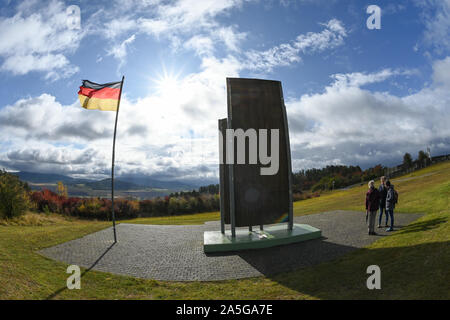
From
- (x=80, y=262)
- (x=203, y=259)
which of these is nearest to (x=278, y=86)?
(x=203, y=259)

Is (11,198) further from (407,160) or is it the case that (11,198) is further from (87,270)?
(407,160)

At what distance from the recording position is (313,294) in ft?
17.8

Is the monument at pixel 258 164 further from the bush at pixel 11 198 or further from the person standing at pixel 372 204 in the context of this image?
the bush at pixel 11 198

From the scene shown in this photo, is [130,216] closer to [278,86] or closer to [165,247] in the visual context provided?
[165,247]

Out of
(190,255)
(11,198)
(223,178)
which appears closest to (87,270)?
(190,255)

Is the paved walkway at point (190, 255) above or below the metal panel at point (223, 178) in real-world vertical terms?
below

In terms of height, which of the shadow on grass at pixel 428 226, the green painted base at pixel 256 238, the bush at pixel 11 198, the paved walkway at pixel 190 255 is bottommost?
the paved walkway at pixel 190 255

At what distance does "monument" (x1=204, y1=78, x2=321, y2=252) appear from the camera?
10.5 meters

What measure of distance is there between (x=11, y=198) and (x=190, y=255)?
14.8m

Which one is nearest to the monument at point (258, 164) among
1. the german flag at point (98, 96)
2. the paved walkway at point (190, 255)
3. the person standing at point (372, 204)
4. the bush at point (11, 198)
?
the paved walkway at point (190, 255)

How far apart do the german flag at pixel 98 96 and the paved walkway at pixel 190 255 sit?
637 cm

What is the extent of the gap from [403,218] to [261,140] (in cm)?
926

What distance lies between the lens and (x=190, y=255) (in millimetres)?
9023

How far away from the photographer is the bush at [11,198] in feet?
51.7
